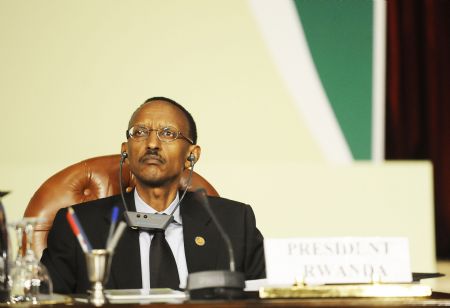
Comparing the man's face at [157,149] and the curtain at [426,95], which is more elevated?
the curtain at [426,95]

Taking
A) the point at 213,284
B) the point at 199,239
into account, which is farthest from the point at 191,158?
the point at 213,284

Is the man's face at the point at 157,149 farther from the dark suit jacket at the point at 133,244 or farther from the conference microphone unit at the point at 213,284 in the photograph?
the conference microphone unit at the point at 213,284

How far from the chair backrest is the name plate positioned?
1.08 m

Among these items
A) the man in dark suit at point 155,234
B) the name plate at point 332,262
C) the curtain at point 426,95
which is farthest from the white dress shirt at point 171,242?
the curtain at point 426,95

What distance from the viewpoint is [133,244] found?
2238 mm

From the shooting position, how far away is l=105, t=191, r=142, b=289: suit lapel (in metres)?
2.17

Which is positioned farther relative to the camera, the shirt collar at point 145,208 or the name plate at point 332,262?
the shirt collar at point 145,208

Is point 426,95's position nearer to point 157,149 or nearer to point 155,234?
point 157,149

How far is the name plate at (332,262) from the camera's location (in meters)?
1.54

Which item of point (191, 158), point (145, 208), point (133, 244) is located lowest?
point (133, 244)

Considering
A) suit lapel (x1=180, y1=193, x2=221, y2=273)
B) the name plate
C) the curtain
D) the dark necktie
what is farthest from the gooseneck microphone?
the curtain

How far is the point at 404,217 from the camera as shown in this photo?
3.22 m

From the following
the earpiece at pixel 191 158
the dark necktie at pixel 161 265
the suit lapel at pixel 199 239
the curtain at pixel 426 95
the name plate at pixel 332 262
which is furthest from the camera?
the curtain at pixel 426 95

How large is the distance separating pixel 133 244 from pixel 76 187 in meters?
0.41
